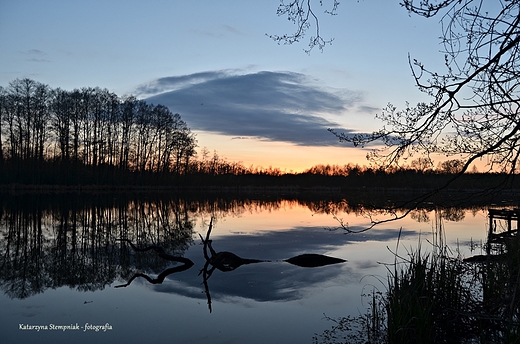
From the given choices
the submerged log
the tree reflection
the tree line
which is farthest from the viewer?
the tree line

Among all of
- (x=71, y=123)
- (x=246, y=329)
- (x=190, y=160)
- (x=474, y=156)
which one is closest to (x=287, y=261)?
(x=246, y=329)

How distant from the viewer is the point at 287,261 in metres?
Result: 13.6

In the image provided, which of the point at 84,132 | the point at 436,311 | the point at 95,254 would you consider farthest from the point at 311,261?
the point at 84,132

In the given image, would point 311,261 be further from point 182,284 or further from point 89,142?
point 89,142

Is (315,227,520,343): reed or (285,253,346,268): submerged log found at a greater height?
(315,227,520,343): reed

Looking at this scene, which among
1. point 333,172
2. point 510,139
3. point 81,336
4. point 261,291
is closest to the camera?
point 510,139

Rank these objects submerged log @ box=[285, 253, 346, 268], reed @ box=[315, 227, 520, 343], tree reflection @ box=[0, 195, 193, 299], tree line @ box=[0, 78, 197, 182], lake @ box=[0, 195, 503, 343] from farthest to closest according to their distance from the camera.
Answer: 1. tree line @ box=[0, 78, 197, 182]
2. submerged log @ box=[285, 253, 346, 268]
3. tree reflection @ box=[0, 195, 193, 299]
4. lake @ box=[0, 195, 503, 343]
5. reed @ box=[315, 227, 520, 343]

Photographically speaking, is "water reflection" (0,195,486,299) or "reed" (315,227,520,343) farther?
"water reflection" (0,195,486,299)

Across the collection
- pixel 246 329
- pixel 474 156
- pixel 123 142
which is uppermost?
pixel 123 142

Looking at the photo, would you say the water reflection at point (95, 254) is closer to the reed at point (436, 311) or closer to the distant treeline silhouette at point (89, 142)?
the reed at point (436, 311)

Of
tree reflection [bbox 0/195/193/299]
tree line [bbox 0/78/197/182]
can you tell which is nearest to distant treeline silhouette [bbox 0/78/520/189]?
tree line [bbox 0/78/197/182]

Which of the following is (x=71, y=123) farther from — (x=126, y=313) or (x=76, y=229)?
(x=126, y=313)

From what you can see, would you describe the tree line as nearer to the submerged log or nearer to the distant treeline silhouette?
the distant treeline silhouette

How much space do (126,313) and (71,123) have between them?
51206 mm
